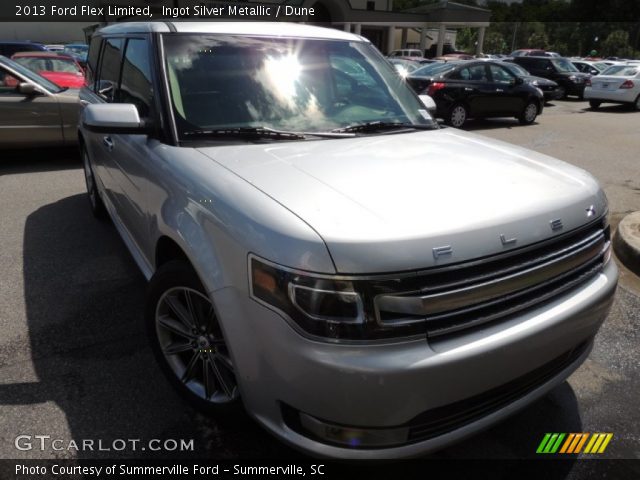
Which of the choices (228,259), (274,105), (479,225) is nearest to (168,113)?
(274,105)

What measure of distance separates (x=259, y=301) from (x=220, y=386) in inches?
30.6

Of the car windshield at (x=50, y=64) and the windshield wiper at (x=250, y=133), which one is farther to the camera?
A: the car windshield at (x=50, y=64)

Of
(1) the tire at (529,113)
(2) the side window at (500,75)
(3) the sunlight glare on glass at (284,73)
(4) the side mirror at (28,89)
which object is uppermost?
(3) the sunlight glare on glass at (284,73)

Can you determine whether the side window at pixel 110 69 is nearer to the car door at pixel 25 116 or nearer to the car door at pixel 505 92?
the car door at pixel 25 116

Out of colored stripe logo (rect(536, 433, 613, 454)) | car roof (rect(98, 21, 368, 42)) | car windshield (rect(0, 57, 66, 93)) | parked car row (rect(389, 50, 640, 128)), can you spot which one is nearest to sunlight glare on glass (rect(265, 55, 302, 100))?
car roof (rect(98, 21, 368, 42))

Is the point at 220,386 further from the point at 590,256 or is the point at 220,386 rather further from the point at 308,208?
the point at 590,256

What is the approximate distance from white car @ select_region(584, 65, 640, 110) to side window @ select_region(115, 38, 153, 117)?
17871mm

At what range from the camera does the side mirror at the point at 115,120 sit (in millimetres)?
2605

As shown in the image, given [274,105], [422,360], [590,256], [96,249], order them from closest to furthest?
[422,360]
[590,256]
[274,105]
[96,249]

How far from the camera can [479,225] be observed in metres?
1.83

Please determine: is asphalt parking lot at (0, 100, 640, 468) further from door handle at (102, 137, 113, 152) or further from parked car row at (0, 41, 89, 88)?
parked car row at (0, 41, 89, 88)

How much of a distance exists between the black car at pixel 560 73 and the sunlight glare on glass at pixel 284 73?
68.9ft

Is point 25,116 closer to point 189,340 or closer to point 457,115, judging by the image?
point 189,340

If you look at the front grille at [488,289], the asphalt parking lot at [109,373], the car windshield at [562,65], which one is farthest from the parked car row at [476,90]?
the front grille at [488,289]
